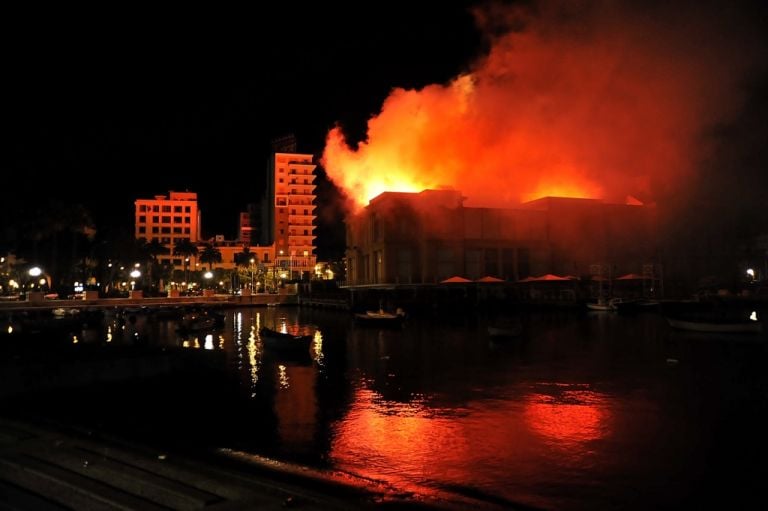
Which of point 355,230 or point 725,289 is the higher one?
point 355,230

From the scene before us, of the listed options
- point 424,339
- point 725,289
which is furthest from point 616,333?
point 725,289

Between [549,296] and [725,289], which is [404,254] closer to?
[549,296]

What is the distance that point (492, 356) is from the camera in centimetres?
2931

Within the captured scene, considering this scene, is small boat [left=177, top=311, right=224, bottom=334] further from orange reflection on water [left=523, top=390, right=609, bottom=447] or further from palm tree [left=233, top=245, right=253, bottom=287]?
palm tree [left=233, top=245, right=253, bottom=287]

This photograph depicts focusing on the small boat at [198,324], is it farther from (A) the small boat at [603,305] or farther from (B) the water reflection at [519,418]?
(A) the small boat at [603,305]

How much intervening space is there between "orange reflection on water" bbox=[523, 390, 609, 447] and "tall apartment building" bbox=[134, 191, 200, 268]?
132 metres

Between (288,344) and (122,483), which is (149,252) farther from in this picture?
(122,483)

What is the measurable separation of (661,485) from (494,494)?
3.09 metres

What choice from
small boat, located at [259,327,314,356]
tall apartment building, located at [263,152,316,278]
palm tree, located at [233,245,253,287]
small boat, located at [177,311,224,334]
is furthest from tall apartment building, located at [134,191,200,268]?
small boat, located at [259,327,314,356]

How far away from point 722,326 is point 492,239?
165 ft

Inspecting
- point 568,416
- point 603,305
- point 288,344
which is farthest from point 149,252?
point 568,416

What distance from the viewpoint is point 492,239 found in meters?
88.3

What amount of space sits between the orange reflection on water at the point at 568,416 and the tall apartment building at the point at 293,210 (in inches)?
4568

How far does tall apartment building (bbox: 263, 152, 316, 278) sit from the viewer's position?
13488 cm
